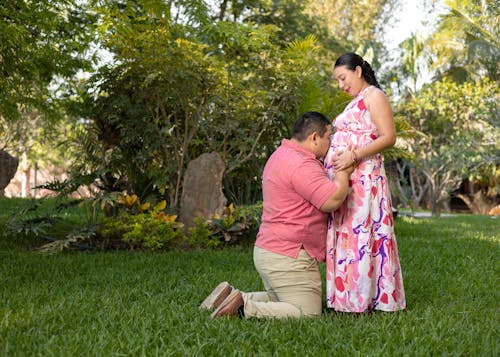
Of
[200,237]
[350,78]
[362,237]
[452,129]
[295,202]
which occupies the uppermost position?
[452,129]

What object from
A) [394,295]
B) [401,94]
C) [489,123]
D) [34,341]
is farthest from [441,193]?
[34,341]

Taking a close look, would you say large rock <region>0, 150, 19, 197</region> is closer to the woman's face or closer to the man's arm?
the woman's face

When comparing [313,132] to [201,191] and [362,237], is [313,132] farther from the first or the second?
[201,191]

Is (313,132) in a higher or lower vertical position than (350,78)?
lower

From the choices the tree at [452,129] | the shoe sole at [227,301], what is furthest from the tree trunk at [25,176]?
the shoe sole at [227,301]

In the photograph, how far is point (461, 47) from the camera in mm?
22234

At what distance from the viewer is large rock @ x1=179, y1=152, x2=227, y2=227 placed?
7664mm

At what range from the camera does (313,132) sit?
360 cm

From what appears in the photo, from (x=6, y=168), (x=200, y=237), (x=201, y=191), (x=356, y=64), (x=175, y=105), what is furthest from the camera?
(x=6, y=168)

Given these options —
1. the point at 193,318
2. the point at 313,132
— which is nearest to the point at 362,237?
the point at 313,132

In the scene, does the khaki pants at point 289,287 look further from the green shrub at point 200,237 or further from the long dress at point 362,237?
the green shrub at point 200,237

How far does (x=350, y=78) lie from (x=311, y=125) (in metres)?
0.44

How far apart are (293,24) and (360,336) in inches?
538

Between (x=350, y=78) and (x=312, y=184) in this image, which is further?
(x=350, y=78)
